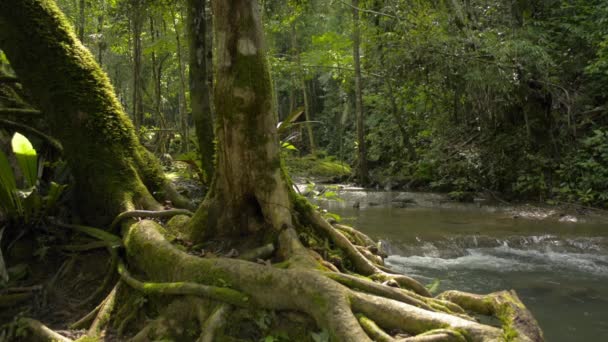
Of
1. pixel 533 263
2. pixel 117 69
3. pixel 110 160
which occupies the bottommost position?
pixel 533 263

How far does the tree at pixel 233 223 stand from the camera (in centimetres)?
324

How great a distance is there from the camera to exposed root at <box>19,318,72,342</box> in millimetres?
3504

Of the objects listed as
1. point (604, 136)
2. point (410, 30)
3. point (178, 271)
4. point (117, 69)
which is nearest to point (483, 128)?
point (604, 136)

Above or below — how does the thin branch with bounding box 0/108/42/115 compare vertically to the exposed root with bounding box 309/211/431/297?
above

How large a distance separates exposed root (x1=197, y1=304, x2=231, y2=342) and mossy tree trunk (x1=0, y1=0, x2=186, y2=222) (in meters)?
1.75

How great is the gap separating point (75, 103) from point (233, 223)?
1928 millimetres

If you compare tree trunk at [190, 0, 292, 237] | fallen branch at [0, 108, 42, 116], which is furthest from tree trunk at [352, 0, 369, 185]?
tree trunk at [190, 0, 292, 237]

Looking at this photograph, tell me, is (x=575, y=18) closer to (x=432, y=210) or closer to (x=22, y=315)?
(x=432, y=210)

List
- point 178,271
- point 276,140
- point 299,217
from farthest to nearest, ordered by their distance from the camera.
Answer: point 299,217
point 276,140
point 178,271

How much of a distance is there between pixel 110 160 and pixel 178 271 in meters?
1.63

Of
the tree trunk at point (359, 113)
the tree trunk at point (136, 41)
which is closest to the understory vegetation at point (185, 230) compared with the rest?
the tree trunk at point (136, 41)

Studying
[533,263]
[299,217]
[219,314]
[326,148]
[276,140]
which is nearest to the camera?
[219,314]

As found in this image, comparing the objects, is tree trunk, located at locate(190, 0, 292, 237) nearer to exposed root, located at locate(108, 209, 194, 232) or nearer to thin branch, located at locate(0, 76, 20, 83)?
exposed root, located at locate(108, 209, 194, 232)

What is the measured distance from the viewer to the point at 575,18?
1334cm
